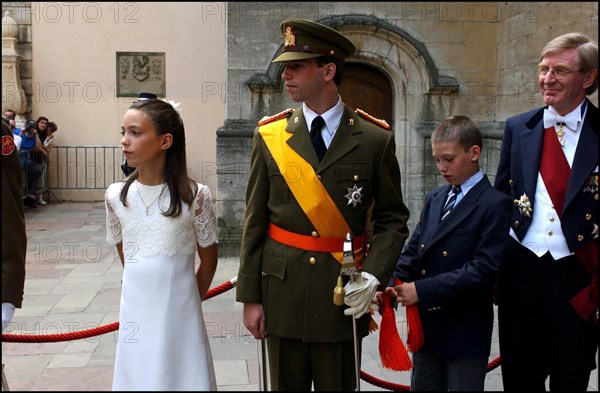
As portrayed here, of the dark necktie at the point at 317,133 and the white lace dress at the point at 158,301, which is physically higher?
the dark necktie at the point at 317,133

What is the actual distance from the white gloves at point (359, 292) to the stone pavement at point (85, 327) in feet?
5.65

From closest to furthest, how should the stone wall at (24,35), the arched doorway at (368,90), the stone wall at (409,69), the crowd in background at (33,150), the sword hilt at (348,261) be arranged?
the sword hilt at (348,261)
the stone wall at (409,69)
the arched doorway at (368,90)
the crowd in background at (33,150)
the stone wall at (24,35)

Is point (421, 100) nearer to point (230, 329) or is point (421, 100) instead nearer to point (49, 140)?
point (230, 329)

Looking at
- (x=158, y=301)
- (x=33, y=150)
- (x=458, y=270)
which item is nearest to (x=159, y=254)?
(x=158, y=301)

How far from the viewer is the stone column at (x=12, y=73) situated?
14280mm

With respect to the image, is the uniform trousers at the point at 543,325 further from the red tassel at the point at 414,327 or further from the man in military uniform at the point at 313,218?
the man in military uniform at the point at 313,218

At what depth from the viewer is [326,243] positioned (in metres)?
3.06

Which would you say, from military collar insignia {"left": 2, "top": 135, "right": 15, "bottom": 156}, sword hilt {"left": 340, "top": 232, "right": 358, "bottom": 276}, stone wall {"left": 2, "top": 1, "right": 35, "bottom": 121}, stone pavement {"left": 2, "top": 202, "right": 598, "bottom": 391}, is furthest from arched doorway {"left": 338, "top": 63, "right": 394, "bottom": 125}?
stone wall {"left": 2, "top": 1, "right": 35, "bottom": 121}

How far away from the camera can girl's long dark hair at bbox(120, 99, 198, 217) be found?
3.20 meters

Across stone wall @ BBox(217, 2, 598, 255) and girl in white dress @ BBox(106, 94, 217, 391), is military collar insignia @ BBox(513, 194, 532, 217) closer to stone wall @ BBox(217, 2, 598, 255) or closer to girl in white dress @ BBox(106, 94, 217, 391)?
girl in white dress @ BBox(106, 94, 217, 391)

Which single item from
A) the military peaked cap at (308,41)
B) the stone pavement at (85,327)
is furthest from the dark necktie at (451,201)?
the stone pavement at (85,327)

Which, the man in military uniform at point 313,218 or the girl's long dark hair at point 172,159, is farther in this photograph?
→ the girl's long dark hair at point 172,159

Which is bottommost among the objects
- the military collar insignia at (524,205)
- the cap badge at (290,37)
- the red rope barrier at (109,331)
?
the red rope barrier at (109,331)

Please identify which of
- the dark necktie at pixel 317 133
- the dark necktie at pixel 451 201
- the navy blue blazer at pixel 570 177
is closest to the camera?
the navy blue blazer at pixel 570 177
